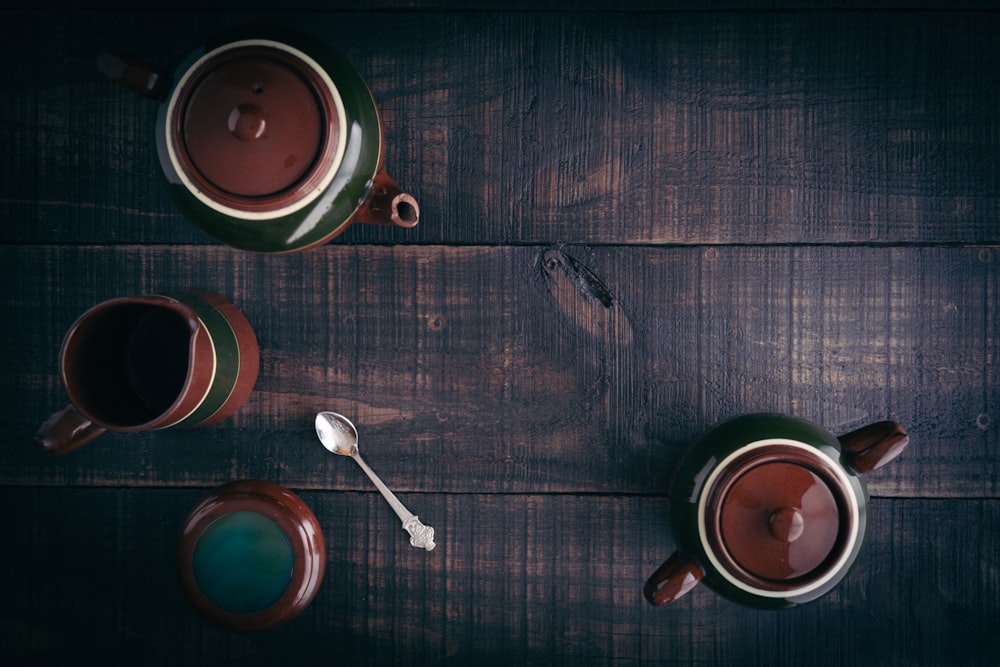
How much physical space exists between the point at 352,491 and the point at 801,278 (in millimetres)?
613

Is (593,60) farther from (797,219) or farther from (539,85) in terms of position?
(797,219)

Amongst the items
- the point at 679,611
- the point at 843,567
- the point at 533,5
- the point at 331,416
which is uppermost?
the point at 533,5

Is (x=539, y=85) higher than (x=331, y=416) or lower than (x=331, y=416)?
higher

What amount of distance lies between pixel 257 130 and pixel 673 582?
59 cm

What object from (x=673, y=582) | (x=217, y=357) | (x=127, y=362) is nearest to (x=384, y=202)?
(x=217, y=357)

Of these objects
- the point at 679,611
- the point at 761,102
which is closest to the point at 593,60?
the point at 761,102

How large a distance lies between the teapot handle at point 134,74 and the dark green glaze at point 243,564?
0.46 meters

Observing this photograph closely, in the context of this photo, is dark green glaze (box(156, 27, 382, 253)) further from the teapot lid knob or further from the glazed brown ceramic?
the teapot lid knob

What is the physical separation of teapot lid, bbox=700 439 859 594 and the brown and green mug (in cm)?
54

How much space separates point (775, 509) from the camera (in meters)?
0.68

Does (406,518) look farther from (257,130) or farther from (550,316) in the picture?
(257,130)

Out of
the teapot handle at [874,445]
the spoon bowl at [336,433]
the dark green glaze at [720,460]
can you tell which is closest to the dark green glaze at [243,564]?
the spoon bowl at [336,433]

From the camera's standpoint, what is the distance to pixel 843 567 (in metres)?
0.71

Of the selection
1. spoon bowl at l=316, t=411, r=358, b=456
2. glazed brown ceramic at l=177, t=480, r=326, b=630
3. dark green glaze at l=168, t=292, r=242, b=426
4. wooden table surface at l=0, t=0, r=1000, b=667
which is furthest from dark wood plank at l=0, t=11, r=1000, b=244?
glazed brown ceramic at l=177, t=480, r=326, b=630
